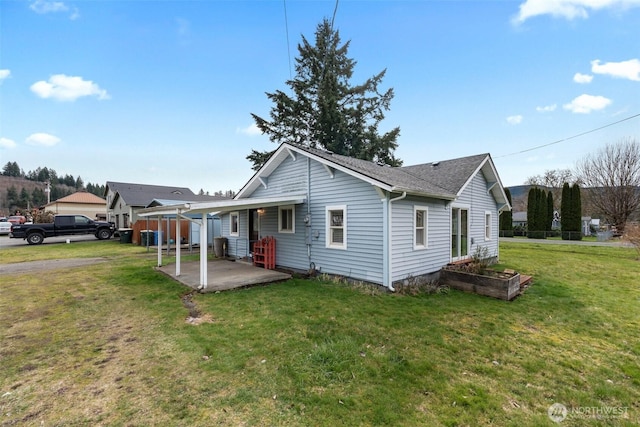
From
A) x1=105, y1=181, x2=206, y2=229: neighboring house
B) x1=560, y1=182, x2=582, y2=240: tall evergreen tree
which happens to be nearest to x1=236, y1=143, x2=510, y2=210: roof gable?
x1=105, y1=181, x2=206, y2=229: neighboring house

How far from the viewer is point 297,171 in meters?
9.69

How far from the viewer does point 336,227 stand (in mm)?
8359

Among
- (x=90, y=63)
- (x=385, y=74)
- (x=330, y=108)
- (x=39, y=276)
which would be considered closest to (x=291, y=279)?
(x=39, y=276)

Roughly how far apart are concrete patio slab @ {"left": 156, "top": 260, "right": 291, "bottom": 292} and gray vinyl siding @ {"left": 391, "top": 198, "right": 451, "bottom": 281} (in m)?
3.47

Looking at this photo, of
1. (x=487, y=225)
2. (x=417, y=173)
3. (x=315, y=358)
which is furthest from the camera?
(x=487, y=225)

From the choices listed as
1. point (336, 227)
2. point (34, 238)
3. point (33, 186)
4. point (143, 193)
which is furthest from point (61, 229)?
point (33, 186)

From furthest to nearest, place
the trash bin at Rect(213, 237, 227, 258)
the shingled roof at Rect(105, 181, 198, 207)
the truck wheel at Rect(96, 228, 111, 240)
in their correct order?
the shingled roof at Rect(105, 181, 198, 207)
the truck wheel at Rect(96, 228, 111, 240)
the trash bin at Rect(213, 237, 227, 258)

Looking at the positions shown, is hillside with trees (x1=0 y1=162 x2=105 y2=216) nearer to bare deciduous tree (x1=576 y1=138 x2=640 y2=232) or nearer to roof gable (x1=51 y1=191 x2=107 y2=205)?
roof gable (x1=51 y1=191 x2=107 y2=205)

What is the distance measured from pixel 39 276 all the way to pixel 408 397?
11.8m

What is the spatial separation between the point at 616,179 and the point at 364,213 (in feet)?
112

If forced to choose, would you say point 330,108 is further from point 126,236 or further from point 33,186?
point 33,186

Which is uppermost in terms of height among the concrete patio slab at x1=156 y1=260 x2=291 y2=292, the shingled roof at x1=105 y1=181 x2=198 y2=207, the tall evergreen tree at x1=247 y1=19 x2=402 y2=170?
the tall evergreen tree at x1=247 y1=19 x2=402 y2=170

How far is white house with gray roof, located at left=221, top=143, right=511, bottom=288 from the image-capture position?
24.0 ft

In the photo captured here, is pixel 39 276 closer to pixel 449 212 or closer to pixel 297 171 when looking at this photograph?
pixel 297 171
